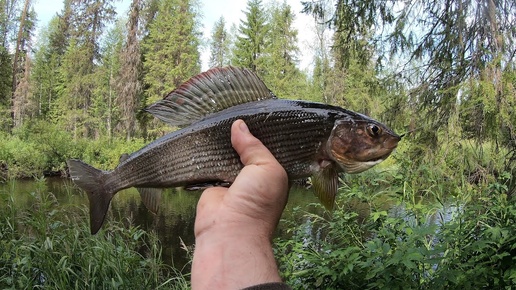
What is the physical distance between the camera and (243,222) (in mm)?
1808

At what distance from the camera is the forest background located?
16.6ft

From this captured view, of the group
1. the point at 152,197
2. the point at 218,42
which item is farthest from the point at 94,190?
the point at 218,42

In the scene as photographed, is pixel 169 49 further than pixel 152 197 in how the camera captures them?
Yes

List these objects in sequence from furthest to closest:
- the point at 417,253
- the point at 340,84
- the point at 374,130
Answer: the point at 340,84, the point at 417,253, the point at 374,130

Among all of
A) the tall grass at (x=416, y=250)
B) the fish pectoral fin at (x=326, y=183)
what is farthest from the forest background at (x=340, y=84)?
the fish pectoral fin at (x=326, y=183)

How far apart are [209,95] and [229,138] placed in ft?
0.80

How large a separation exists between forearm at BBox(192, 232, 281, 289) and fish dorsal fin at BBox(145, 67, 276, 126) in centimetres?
60

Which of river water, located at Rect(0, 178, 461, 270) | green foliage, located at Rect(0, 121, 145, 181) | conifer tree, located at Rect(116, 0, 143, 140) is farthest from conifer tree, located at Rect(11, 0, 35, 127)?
river water, located at Rect(0, 178, 461, 270)

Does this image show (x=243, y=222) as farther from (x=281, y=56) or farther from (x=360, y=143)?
(x=281, y=56)

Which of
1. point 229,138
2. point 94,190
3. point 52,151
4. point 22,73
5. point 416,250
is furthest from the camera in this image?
point 22,73

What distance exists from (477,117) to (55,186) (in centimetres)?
1976

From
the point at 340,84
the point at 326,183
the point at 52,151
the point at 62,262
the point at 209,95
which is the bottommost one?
→ the point at 62,262

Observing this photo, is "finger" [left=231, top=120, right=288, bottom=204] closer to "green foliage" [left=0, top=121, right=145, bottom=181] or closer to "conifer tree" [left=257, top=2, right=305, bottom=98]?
"green foliage" [left=0, top=121, right=145, bottom=181]

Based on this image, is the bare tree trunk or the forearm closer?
the forearm
